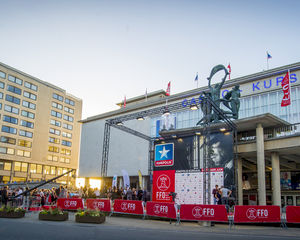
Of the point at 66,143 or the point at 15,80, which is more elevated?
the point at 15,80

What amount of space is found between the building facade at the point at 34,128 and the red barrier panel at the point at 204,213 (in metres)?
54.2

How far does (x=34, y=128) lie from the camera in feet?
245

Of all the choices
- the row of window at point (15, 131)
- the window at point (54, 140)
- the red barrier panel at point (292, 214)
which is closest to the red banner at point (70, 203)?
the red barrier panel at point (292, 214)

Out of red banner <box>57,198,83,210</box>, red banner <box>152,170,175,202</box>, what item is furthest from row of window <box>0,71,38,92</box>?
red banner <box>57,198,83,210</box>

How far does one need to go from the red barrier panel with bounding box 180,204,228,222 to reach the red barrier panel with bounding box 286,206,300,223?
9.44 ft

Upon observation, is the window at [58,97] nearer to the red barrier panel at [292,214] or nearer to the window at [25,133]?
the window at [25,133]

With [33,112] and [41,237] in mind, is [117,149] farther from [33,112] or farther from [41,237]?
[41,237]

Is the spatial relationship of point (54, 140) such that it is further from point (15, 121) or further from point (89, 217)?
point (89, 217)

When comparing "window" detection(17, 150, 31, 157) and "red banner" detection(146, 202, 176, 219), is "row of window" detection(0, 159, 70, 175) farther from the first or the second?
"red banner" detection(146, 202, 176, 219)

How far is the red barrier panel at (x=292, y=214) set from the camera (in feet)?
47.5

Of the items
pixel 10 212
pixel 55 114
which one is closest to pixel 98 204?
pixel 10 212

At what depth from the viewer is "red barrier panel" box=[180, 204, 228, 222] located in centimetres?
1488

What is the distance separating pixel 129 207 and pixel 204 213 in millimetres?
5084

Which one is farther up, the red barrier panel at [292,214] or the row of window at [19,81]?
the row of window at [19,81]
